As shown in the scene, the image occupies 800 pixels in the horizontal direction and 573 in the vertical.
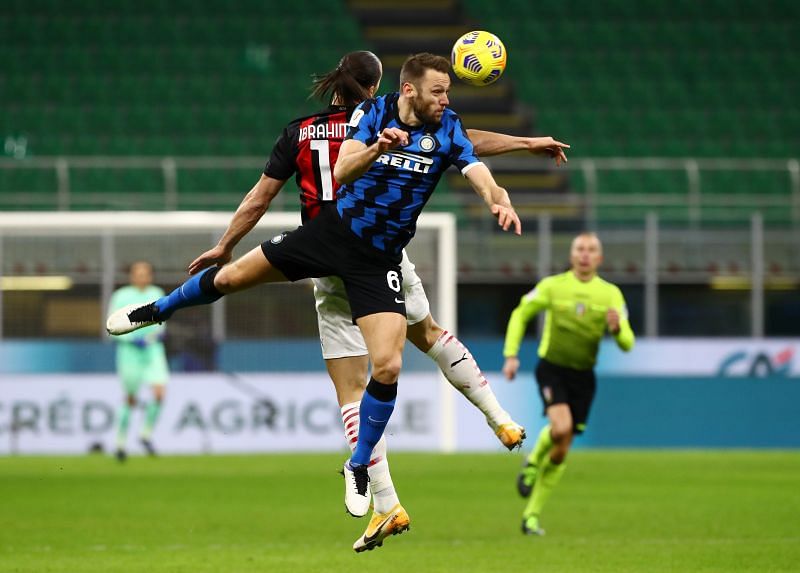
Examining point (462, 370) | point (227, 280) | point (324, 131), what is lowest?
point (462, 370)

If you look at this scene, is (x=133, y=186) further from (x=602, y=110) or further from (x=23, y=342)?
(x=602, y=110)

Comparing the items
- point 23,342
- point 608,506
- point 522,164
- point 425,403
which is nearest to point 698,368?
point 425,403

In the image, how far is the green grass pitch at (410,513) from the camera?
8.70m

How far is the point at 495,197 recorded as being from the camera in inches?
244

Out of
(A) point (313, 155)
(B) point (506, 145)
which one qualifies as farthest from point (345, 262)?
(B) point (506, 145)

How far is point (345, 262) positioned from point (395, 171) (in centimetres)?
51

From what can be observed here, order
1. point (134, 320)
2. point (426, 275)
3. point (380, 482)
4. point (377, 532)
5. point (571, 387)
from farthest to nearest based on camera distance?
point (426, 275) < point (571, 387) < point (134, 320) < point (380, 482) < point (377, 532)

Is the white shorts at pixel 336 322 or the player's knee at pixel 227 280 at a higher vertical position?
the player's knee at pixel 227 280

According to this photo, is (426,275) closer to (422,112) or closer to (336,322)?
(336,322)

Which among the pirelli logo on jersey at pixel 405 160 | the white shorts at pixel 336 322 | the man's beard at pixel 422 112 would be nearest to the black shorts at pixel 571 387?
the white shorts at pixel 336 322

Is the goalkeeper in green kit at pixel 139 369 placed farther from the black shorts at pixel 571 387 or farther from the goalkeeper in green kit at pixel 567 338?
the black shorts at pixel 571 387

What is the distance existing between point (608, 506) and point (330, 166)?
5.76 meters

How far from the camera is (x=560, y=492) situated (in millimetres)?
13391

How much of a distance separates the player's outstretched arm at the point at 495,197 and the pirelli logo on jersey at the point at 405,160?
23 centimetres
